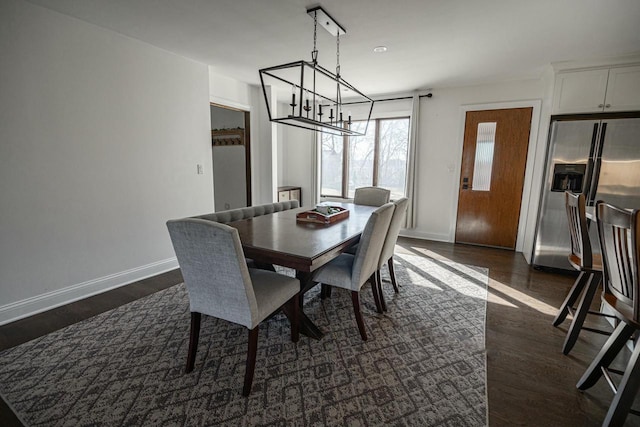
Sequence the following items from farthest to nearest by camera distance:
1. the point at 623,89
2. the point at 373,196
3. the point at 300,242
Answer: the point at 373,196, the point at 623,89, the point at 300,242

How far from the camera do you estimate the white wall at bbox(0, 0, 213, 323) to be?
7.27ft

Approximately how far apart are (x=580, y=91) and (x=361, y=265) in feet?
11.6

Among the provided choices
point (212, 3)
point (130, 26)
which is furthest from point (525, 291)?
point (130, 26)

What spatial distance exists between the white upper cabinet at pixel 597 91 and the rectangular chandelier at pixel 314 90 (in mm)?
2257

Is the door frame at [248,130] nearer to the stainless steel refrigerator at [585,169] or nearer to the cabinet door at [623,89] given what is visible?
the stainless steel refrigerator at [585,169]

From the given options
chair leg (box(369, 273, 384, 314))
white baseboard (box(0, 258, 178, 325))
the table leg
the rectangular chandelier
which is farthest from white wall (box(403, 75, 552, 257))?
white baseboard (box(0, 258, 178, 325))

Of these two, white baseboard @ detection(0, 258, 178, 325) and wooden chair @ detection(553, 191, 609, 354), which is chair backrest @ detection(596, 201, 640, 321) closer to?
wooden chair @ detection(553, 191, 609, 354)

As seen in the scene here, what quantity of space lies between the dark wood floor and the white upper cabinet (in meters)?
2.00

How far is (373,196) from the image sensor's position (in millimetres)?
3688

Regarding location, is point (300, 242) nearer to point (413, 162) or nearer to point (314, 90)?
point (314, 90)

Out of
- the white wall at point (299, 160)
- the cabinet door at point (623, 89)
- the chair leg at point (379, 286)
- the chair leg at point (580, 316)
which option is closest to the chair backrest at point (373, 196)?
the chair leg at point (379, 286)

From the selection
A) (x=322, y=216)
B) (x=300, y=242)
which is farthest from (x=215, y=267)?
(x=322, y=216)

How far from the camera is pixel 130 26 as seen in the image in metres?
2.60

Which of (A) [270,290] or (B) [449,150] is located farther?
(B) [449,150]
